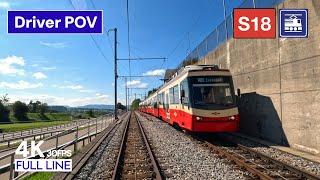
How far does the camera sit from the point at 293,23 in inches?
606

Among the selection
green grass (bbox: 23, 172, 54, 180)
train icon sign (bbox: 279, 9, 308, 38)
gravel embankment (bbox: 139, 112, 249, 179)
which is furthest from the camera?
train icon sign (bbox: 279, 9, 308, 38)

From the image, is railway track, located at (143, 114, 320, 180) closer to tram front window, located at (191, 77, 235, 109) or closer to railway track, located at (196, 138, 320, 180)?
railway track, located at (196, 138, 320, 180)

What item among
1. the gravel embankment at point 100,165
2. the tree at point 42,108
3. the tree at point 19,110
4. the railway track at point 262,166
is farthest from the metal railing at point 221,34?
the tree at point 42,108

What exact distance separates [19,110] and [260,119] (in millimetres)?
109817

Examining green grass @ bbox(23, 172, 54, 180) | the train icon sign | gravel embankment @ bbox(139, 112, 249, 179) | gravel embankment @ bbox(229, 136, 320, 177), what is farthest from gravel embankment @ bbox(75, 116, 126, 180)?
the train icon sign

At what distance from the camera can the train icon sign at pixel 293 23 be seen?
568 inches

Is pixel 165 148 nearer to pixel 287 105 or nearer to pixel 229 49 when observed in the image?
pixel 287 105

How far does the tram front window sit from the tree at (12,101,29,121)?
351 ft

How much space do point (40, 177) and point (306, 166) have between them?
7.42 meters

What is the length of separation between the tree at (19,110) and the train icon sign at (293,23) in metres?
111

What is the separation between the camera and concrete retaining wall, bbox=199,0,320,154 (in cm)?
1395

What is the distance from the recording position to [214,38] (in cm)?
3108

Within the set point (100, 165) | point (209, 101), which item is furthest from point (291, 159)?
point (209, 101)

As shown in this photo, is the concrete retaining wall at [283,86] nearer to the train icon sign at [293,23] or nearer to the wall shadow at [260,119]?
the wall shadow at [260,119]
